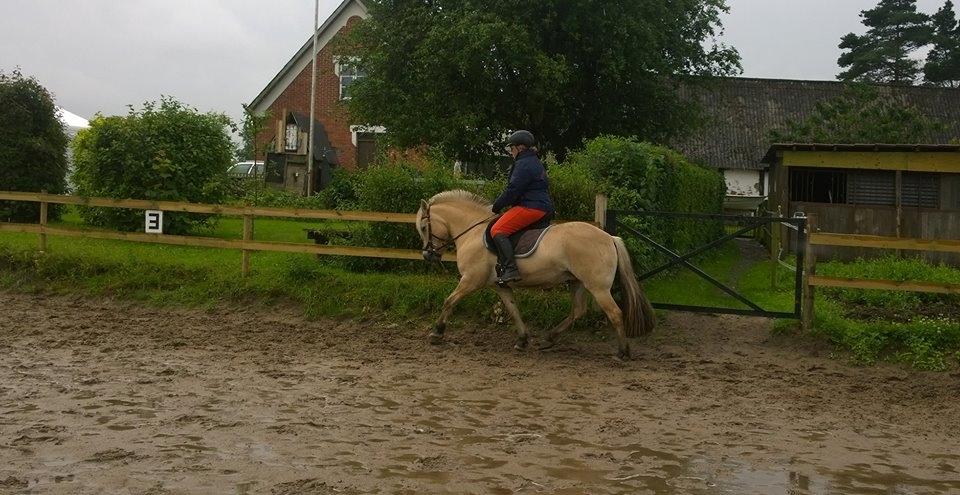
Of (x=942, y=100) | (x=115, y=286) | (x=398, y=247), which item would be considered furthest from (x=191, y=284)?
(x=942, y=100)

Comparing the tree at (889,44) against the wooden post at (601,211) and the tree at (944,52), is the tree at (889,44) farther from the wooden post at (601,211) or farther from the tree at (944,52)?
the wooden post at (601,211)

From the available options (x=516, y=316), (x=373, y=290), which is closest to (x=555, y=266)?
(x=516, y=316)

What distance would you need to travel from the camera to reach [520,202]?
1059 centimetres

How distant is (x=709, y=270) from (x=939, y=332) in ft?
24.4

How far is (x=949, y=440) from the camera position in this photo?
7383 millimetres

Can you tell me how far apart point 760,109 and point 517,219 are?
4235cm

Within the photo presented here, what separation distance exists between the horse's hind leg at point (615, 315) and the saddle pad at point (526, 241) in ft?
2.64

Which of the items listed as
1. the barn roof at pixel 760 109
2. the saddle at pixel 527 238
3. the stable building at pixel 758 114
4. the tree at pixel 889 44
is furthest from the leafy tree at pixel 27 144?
the tree at pixel 889 44

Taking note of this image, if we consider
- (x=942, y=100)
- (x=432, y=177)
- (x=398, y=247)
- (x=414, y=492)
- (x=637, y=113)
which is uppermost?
(x=942, y=100)

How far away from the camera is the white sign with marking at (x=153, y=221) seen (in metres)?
14.3

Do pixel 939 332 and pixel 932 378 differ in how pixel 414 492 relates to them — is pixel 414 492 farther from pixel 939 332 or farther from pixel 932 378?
pixel 939 332

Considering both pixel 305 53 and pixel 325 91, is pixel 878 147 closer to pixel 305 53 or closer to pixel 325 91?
pixel 325 91

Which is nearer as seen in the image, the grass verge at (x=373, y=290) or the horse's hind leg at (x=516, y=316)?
the grass verge at (x=373, y=290)

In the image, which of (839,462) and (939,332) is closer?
(839,462)
